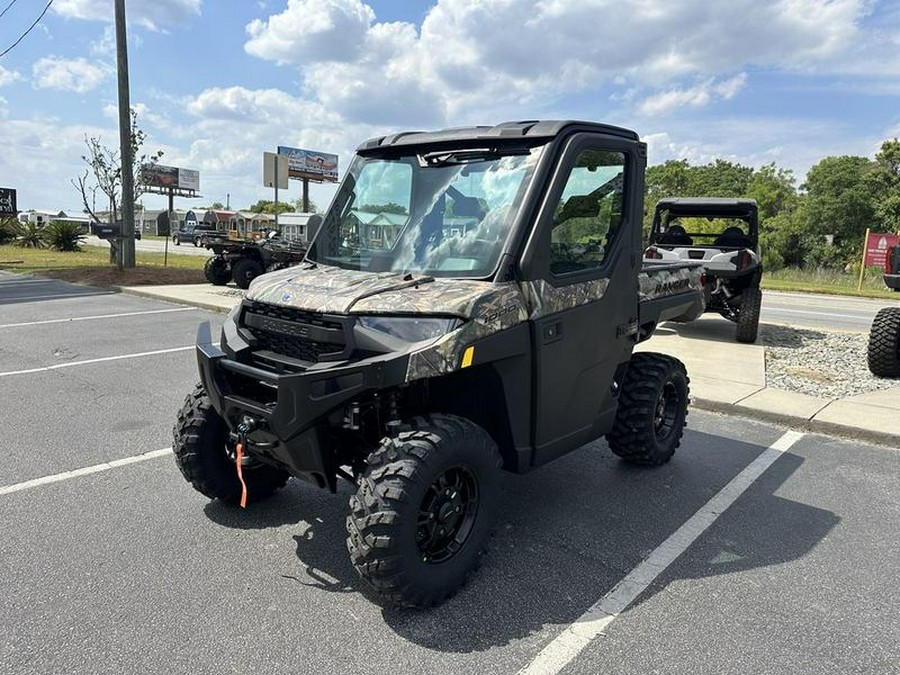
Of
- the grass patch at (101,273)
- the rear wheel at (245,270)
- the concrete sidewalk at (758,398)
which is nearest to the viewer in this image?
the concrete sidewalk at (758,398)

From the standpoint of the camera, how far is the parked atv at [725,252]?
9703mm

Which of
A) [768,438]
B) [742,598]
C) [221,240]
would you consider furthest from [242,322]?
[221,240]

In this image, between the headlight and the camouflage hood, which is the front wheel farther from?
the camouflage hood

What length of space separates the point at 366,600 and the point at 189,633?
2.48 feet

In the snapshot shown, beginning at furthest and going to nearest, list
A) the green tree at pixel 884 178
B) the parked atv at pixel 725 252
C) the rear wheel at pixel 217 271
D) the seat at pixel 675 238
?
the green tree at pixel 884 178, the rear wheel at pixel 217 271, the seat at pixel 675 238, the parked atv at pixel 725 252

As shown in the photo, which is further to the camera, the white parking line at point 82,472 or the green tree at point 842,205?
the green tree at point 842,205

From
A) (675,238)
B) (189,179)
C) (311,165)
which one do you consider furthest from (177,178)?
(675,238)

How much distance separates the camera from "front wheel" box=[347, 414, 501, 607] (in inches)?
107

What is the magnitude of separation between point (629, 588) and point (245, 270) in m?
13.8

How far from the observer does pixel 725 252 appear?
10070 mm

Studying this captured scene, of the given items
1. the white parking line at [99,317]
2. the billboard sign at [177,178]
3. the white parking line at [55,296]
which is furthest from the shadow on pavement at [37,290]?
the billboard sign at [177,178]

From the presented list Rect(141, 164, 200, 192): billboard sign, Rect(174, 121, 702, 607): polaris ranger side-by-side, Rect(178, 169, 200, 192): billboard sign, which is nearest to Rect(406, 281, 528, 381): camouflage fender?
Rect(174, 121, 702, 607): polaris ranger side-by-side

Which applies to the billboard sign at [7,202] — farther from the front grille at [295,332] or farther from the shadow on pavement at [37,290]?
the front grille at [295,332]

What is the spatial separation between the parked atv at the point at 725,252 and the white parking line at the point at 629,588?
17.4ft
